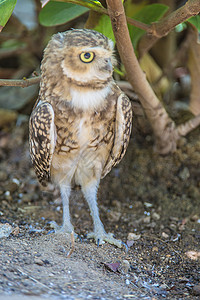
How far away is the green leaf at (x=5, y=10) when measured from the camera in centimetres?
320

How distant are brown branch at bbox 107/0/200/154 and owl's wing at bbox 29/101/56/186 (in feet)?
2.66

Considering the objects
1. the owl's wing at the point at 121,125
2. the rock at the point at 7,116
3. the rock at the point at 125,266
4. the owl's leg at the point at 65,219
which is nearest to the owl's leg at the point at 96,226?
the owl's leg at the point at 65,219

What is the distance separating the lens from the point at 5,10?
10.6ft

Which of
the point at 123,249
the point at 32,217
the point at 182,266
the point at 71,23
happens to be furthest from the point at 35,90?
the point at 182,266

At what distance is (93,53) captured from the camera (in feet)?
10.4

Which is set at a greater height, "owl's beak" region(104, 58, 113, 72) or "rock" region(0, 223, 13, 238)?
"owl's beak" region(104, 58, 113, 72)

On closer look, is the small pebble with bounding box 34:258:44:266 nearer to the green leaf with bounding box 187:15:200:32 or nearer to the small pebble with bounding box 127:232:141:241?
the small pebble with bounding box 127:232:141:241

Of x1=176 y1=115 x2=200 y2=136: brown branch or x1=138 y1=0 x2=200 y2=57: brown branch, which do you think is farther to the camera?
x1=176 y1=115 x2=200 y2=136: brown branch

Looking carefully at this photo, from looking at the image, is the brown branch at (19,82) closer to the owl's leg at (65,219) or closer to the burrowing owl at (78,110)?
the burrowing owl at (78,110)

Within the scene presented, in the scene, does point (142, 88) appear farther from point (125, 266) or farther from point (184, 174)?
point (125, 266)

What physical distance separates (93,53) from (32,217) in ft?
5.68

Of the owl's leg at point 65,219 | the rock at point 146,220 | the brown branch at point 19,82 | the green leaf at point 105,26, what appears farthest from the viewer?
the rock at point 146,220

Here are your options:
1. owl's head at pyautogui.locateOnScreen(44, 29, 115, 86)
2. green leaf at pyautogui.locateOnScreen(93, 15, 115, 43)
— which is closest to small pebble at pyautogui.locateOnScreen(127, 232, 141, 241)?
owl's head at pyautogui.locateOnScreen(44, 29, 115, 86)

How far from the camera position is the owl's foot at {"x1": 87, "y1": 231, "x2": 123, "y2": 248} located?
346 cm
